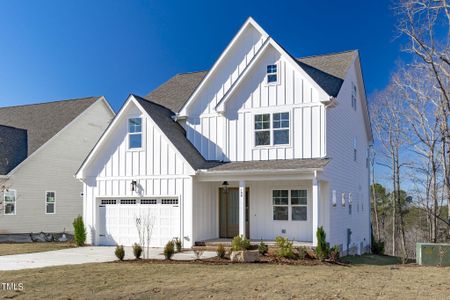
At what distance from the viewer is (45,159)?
27.4 metres

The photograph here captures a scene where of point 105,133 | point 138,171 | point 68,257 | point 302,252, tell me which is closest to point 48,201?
point 105,133

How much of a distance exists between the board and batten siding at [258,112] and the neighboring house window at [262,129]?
21cm

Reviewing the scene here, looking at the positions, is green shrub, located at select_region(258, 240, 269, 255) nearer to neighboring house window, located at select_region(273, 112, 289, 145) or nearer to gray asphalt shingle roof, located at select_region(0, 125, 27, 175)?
neighboring house window, located at select_region(273, 112, 289, 145)

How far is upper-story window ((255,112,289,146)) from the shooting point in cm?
1852

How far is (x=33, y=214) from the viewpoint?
26.6 m

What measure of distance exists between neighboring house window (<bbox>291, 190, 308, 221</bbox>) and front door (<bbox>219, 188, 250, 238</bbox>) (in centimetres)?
268

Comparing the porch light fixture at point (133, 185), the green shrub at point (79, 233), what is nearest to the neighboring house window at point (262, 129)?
the porch light fixture at point (133, 185)

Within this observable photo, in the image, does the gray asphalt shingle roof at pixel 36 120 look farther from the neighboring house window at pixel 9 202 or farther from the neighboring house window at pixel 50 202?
the neighboring house window at pixel 50 202

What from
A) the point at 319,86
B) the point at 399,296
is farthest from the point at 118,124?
the point at 399,296

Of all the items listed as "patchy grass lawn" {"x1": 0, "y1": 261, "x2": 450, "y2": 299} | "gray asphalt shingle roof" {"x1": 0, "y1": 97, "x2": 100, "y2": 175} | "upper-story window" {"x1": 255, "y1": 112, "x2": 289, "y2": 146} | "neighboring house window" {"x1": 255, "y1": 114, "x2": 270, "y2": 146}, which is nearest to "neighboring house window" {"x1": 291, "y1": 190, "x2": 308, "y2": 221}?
"upper-story window" {"x1": 255, "y1": 112, "x2": 289, "y2": 146}

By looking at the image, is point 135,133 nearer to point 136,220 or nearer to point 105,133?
point 105,133

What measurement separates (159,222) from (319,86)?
8.67m

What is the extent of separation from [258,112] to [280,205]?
3.96 metres

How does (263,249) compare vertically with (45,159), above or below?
below
